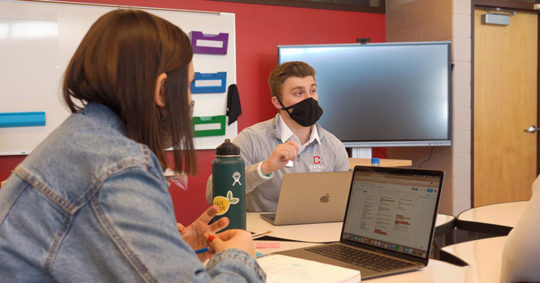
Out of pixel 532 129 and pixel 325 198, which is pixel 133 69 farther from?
pixel 532 129

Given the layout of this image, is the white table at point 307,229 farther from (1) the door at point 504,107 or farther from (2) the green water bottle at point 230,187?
(1) the door at point 504,107

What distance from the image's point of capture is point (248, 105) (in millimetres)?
4285

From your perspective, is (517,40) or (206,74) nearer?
(206,74)

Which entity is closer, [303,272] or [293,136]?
[303,272]

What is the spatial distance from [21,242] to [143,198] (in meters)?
0.19

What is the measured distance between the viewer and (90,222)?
0.72m

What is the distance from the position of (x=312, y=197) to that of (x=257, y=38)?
2730 mm

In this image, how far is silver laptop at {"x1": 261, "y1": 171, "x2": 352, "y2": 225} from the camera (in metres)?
1.77

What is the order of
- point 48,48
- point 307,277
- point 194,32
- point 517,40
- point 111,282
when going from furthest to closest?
point 517,40
point 194,32
point 48,48
point 307,277
point 111,282

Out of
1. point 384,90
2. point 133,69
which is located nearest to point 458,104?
point 384,90

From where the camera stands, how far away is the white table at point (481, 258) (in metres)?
1.22

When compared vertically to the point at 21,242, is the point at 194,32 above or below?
above

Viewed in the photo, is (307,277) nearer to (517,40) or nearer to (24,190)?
(24,190)

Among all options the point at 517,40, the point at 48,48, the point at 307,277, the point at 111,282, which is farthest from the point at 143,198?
the point at 517,40
